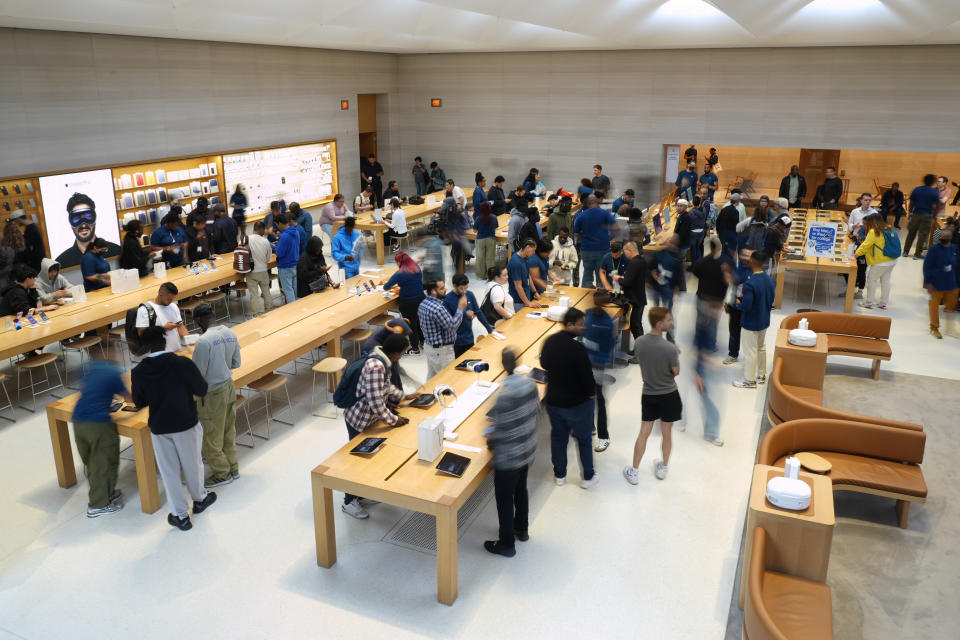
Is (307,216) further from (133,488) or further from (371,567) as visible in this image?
(371,567)

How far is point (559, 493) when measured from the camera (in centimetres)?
674

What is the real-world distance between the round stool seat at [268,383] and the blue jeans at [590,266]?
504cm

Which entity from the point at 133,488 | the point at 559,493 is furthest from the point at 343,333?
the point at 559,493

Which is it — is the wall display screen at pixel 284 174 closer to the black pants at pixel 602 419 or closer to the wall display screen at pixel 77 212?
the wall display screen at pixel 77 212

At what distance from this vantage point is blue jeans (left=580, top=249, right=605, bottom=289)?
11.1 meters

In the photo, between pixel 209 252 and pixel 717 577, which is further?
pixel 209 252

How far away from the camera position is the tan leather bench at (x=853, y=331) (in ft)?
29.5

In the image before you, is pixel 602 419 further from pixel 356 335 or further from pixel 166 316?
pixel 166 316

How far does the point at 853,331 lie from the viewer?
9367 millimetres

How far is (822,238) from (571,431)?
274 inches

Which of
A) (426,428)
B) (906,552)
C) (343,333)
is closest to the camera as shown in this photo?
(426,428)

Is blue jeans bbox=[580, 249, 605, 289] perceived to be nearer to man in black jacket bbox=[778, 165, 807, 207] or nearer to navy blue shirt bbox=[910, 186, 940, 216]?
navy blue shirt bbox=[910, 186, 940, 216]

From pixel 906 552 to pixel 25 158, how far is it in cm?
1229

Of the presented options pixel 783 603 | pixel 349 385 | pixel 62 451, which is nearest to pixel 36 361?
pixel 62 451
